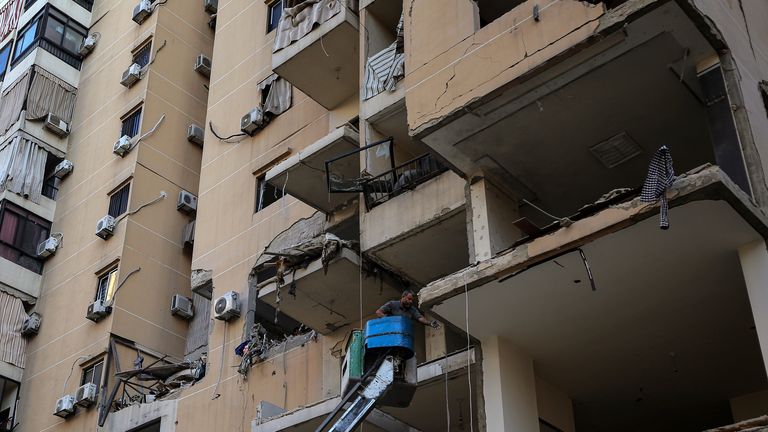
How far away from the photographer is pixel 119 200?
27.7 meters

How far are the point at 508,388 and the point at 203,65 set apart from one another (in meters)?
20.5

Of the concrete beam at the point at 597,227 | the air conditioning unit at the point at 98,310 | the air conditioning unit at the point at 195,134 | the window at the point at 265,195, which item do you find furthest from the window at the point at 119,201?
the concrete beam at the point at 597,227

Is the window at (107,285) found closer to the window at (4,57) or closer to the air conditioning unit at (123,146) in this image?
the air conditioning unit at (123,146)

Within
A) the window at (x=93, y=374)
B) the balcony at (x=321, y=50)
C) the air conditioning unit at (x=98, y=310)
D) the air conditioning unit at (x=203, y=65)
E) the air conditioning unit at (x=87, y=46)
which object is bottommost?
the window at (x=93, y=374)

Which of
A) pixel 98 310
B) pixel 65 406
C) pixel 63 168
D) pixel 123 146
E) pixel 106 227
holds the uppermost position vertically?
pixel 63 168

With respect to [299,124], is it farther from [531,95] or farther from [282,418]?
[531,95]

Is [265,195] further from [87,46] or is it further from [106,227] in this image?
[87,46]

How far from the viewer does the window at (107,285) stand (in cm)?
2558

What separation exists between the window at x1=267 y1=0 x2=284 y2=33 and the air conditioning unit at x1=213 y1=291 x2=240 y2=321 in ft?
24.7

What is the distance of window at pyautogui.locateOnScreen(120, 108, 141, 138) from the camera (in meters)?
28.9

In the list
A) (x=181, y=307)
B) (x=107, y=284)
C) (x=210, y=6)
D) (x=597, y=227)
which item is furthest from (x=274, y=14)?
(x=597, y=227)

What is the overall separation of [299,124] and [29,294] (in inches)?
425

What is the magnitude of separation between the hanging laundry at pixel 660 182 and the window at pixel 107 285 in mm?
17542

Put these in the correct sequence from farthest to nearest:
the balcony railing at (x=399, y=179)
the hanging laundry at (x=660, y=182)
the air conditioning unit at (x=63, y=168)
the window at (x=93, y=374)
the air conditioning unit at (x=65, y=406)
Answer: the air conditioning unit at (x=63, y=168) → the window at (x=93, y=374) → the air conditioning unit at (x=65, y=406) → the balcony railing at (x=399, y=179) → the hanging laundry at (x=660, y=182)
